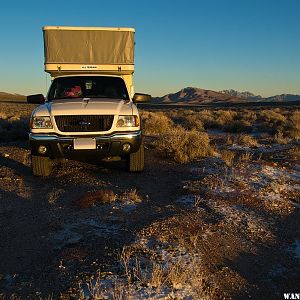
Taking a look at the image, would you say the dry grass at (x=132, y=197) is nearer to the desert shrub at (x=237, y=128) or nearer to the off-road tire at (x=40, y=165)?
the off-road tire at (x=40, y=165)

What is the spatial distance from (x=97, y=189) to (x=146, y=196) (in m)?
0.93

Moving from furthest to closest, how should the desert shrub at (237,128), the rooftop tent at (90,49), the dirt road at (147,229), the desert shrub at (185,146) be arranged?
the desert shrub at (237,128) → the rooftop tent at (90,49) → the desert shrub at (185,146) → the dirt road at (147,229)

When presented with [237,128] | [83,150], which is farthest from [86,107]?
[237,128]

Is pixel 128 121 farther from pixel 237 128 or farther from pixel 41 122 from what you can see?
pixel 237 128

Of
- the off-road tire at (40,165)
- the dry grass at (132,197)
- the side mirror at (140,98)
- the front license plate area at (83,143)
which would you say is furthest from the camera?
the side mirror at (140,98)

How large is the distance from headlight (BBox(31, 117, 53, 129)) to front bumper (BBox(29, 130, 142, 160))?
168 mm

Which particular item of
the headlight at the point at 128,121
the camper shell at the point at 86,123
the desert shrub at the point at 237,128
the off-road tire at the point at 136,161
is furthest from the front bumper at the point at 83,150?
the desert shrub at the point at 237,128

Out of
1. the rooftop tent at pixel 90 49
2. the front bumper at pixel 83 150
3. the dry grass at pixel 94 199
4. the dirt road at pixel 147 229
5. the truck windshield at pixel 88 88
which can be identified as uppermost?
the rooftop tent at pixel 90 49

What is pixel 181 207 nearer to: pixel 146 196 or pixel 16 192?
pixel 146 196

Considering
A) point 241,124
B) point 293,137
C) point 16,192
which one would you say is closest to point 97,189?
point 16,192

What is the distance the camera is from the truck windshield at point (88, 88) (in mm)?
8508

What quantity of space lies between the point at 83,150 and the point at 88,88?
1.98 meters

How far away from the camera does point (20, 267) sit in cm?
404

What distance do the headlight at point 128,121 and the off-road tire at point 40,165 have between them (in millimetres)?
1692
